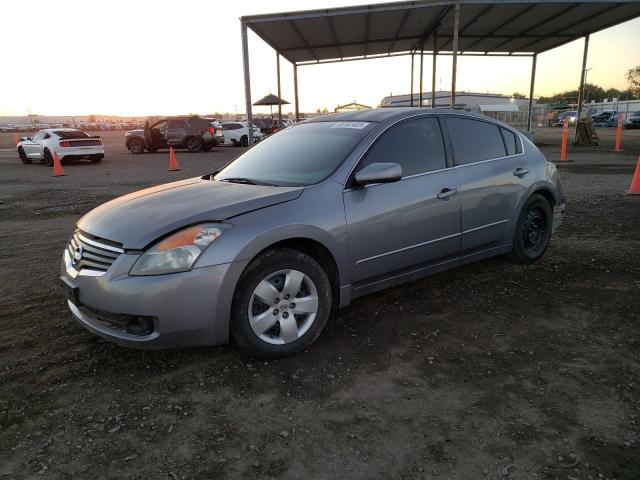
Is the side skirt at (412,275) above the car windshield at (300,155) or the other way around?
the other way around

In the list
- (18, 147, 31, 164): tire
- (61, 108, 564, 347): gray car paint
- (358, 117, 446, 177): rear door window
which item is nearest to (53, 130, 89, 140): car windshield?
(18, 147, 31, 164): tire

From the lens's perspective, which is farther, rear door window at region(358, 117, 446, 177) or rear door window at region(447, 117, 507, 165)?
rear door window at region(447, 117, 507, 165)

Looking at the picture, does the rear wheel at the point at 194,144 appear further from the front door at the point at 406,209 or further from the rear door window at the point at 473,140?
the front door at the point at 406,209

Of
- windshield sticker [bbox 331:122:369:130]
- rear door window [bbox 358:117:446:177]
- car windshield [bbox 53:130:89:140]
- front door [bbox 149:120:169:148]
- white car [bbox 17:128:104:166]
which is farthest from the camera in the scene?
front door [bbox 149:120:169:148]

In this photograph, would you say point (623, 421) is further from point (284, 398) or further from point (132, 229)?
point (132, 229)

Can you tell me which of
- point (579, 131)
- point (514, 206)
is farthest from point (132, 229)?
point (579, 131)

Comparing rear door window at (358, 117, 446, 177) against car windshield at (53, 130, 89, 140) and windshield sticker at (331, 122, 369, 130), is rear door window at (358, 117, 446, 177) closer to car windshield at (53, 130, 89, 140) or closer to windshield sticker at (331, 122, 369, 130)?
windshield sticker at (331, 122, 369, 130)

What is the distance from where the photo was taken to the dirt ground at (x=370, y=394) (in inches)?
84.5

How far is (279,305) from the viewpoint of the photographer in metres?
3.01

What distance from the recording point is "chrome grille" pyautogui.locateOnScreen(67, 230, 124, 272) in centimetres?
282

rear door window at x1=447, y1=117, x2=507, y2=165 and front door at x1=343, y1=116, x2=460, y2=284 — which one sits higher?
rear door window at x1=447, y1=117, x2=507, y2=165

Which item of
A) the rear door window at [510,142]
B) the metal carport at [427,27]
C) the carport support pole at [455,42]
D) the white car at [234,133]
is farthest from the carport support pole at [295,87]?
the rear door window at [510,142]

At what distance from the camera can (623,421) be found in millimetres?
2361

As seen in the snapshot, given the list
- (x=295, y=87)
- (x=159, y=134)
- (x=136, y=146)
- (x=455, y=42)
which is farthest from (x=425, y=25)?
(x=136, y=146)
